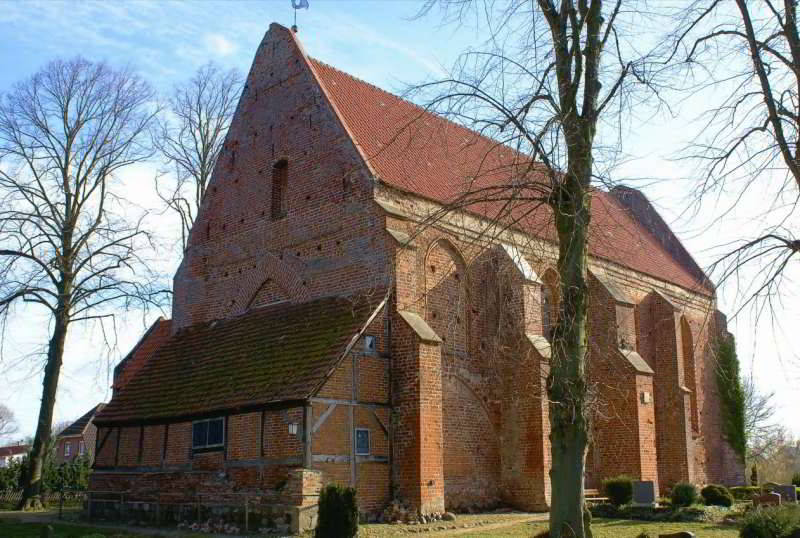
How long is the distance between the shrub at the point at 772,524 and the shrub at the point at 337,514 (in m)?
5.81

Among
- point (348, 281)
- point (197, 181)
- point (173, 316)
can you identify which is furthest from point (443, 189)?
point (197, 181)

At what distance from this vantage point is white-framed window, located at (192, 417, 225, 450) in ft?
57.2

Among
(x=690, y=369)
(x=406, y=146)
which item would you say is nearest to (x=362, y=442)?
(x=406, y=146)

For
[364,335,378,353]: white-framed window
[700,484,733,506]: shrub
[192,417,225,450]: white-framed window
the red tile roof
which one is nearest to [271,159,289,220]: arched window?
[364,335,378,353]: white-framed window

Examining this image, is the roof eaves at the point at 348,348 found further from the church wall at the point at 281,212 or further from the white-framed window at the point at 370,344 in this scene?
the church wall at the point at 281,212

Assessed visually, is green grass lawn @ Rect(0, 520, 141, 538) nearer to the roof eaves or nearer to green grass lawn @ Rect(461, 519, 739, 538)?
the roof eaves

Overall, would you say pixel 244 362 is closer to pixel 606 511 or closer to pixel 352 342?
pixel 352 342

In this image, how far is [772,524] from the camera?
11695mm

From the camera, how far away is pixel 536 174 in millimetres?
11180

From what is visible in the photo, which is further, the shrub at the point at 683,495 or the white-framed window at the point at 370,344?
the shrub at the point at 683,495

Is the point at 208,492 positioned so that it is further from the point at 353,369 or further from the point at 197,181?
the point at 197,181

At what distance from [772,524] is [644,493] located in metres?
6.78

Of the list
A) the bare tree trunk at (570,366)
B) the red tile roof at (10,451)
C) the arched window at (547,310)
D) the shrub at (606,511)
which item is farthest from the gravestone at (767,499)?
the red tile roof at (10,451)

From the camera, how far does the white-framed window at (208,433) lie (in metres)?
17.4
